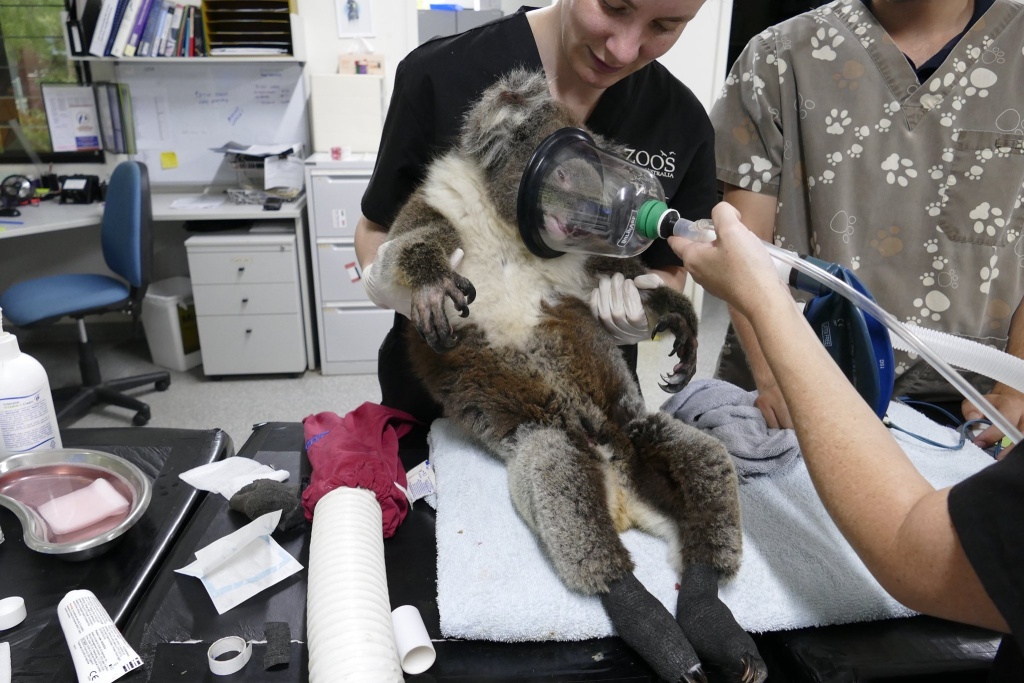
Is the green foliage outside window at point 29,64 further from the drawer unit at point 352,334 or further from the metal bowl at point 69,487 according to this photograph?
the metal bowl at point 69,487

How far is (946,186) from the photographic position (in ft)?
5.02

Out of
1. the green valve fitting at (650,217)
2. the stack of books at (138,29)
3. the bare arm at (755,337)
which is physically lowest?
the bare arm at (755,337)

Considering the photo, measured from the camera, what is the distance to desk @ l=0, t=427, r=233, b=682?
0.95 metres

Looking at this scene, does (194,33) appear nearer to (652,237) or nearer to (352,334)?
(352,334)

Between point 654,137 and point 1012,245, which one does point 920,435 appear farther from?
point 654,137

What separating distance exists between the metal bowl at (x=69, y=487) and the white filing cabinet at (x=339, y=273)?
8.67ft

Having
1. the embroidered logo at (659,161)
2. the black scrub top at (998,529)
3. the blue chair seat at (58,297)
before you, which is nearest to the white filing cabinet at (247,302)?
the blue chair seat at (58,297)

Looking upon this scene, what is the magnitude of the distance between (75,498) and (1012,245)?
2.09m

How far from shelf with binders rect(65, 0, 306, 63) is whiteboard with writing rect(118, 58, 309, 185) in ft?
0.86

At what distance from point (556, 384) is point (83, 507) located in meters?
0.91

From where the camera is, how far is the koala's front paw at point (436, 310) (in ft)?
4.00

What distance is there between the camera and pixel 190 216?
12.9 ft

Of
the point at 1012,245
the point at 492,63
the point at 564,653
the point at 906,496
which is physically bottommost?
the point at 564,653

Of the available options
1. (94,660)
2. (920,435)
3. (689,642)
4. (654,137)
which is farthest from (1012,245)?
(94,660)
